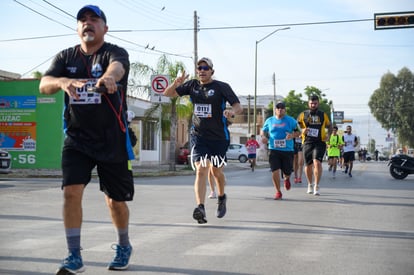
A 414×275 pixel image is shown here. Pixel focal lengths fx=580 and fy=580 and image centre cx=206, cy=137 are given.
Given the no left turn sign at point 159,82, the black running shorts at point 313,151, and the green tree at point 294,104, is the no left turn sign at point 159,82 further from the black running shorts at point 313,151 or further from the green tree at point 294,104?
the green tree at point 294,104

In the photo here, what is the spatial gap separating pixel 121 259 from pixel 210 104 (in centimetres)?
356

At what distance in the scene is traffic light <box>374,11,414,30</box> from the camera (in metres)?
21.0

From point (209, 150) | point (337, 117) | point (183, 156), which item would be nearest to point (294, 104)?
point (337, 117)

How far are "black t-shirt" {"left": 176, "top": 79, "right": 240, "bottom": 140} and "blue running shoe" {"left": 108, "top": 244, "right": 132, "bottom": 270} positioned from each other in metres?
3.40

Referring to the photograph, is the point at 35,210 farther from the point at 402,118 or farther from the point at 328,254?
the point at 402,118

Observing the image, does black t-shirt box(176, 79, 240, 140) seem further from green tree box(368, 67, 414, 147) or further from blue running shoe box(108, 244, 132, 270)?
green tree box(368, 67, 414, 147)

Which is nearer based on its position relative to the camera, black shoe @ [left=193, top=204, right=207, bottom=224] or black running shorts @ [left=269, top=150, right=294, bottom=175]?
black shoe @ [left=193, top=204, right=207, bottom=224]

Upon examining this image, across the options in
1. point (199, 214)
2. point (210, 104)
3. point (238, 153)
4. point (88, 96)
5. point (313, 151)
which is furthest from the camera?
point (238, 153)

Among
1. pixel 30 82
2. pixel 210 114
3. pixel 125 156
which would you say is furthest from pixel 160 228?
pixel 30 82

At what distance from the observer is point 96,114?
4547mm

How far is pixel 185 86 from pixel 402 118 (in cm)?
7520

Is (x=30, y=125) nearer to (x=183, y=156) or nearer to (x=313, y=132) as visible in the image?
(x=183, y=156)

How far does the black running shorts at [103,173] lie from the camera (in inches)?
179

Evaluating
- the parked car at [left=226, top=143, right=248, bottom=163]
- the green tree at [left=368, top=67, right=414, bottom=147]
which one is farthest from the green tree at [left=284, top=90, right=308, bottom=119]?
the parked car at [left=226, top=143, right=248, bottom=163]
